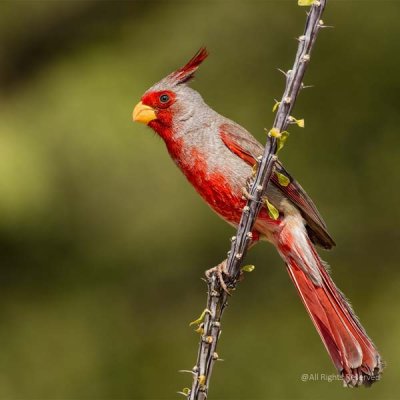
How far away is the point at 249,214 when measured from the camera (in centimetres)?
300

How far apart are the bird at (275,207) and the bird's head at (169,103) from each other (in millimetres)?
47

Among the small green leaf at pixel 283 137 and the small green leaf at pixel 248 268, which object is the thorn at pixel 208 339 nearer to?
the small green leaf at pixel 248 268

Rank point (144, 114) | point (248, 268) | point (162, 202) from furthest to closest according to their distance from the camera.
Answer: point (162, 202), point (144, 114), point (248, 268)

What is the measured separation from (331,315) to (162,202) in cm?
418

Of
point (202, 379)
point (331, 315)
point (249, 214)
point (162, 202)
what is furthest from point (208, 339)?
point (162, 202)

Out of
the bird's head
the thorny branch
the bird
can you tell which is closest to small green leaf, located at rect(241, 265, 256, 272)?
the thorny branch

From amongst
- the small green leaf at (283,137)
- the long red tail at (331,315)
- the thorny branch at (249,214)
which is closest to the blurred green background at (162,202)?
the long red tail at (331,315)

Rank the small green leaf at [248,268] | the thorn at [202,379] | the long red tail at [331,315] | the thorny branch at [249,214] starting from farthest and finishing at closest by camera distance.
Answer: the long red tail at [331,315], the small green leaf at [248,268], the thorn at [202,379], the thorny branch at [249,214]

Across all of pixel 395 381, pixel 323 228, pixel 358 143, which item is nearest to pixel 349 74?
pixel 358 143

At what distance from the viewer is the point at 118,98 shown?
7.48 metres

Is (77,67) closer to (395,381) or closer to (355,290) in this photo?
(355,290)

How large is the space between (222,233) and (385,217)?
1.36 m

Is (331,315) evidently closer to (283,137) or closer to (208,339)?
(208,339)

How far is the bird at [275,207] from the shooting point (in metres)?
3.64
